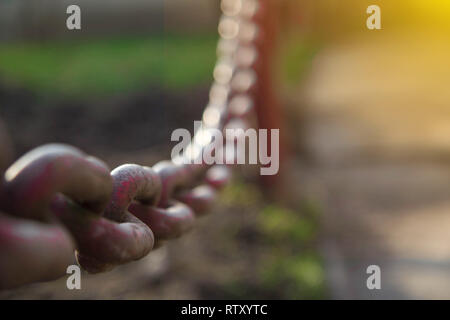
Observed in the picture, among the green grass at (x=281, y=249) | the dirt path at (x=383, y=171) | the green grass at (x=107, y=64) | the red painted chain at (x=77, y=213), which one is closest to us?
the red painted chain at (x=77, y=213)

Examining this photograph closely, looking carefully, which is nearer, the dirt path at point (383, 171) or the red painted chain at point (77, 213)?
the red painted chain at point (77, 213)

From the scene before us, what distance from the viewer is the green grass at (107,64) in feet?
23.1

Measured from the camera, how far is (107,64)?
8047mm

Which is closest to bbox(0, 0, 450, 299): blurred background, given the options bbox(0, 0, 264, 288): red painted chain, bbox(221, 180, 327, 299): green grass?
bbox(221, 180, 327, 299): green grass

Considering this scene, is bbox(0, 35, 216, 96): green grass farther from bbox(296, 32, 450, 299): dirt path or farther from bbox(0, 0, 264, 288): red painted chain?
bbox(0, 0, 264, 288): red painted chain

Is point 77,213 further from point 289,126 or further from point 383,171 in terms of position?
point 289,126

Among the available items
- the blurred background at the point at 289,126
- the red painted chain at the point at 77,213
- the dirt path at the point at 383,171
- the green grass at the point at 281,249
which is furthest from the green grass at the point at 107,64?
the red painted chain at the point at 77,213

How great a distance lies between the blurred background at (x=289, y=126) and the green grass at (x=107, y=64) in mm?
28

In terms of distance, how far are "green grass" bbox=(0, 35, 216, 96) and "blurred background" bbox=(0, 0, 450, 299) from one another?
3 cm

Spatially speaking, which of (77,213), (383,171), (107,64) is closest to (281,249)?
(383,171)

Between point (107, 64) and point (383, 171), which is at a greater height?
point (107, 64)

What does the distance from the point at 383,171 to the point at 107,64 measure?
15.7 ft

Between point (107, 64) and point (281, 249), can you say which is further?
point (107, 64)

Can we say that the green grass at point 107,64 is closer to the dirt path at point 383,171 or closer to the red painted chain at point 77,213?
the dirt path at point 383,171
